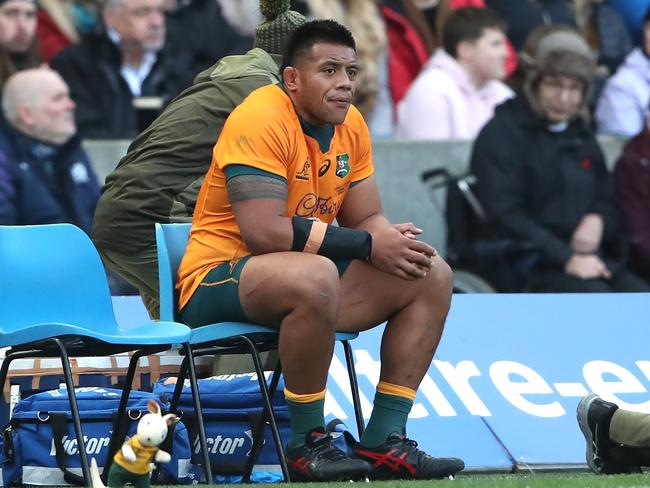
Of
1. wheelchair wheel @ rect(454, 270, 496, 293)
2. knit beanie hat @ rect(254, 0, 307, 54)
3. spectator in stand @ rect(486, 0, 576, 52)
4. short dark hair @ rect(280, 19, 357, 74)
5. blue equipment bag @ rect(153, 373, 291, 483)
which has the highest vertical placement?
short dark hair @ rect(280, 19, 357, 74)

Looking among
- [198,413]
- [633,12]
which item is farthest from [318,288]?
[633,12]

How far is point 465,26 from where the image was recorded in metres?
10.6

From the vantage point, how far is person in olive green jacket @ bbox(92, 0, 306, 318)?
670 cm

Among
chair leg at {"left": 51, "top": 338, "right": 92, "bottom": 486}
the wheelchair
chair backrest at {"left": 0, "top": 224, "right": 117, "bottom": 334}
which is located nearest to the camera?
chair leg at {"left": 51, "top": 338, "right": 92, "bottom": 486}

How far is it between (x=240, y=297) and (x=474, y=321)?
2.05 m

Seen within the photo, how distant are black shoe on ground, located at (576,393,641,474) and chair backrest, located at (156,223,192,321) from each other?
160 centimetres

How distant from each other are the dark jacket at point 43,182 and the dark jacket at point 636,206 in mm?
3352

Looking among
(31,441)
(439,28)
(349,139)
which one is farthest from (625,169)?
(31,441)

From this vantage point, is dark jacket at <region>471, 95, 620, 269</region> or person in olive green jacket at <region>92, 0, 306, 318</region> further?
dark jacket at <region>471, 95, 620, 269</region>

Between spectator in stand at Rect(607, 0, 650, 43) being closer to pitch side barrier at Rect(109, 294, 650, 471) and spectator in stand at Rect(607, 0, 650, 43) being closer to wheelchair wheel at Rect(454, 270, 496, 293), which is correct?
wheelchair wheel at Rect(454, 270, 496, 293)

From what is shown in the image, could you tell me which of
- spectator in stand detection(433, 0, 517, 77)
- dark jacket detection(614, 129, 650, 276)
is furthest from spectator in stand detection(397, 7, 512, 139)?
dark jacket detection(614, 129, 650, 276)

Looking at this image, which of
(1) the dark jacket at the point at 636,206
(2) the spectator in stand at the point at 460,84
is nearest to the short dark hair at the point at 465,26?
(2) the spectator in stand at the point at 460,84

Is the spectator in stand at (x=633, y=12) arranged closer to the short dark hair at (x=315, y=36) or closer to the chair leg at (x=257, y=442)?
the short dark hair at (x=315, y=36)

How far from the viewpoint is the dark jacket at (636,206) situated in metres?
10.3
